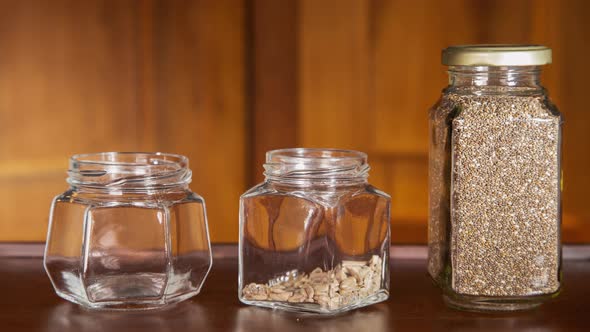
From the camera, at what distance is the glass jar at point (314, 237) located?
0.80m

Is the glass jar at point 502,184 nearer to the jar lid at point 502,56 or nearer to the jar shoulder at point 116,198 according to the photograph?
the jar lid at point 502,56

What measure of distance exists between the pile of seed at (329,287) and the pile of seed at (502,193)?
0.08m

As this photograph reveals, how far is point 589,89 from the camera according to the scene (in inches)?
54.7

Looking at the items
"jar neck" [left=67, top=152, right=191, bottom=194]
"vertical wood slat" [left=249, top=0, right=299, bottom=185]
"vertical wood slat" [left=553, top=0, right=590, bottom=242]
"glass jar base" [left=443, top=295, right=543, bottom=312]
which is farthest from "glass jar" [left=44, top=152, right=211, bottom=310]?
"vertical wood slat" [left=553, top=0, right=590, bottom=242]

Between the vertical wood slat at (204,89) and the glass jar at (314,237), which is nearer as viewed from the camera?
the glass jar at (314,237)

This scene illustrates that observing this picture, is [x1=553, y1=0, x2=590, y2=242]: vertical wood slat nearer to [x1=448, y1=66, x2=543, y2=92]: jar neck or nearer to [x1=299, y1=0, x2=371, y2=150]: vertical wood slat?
[x1=299, y1=0, x2=371, y2=150]: vertical wood slat

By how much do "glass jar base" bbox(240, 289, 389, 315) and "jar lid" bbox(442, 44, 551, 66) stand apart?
0.76 feet

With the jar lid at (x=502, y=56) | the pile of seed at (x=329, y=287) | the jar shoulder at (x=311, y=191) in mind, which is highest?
the jar lid at (x=502, y=56)

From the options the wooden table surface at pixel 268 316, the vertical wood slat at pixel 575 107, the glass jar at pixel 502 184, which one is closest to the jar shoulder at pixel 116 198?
the wooden table surface at pixel 268 316

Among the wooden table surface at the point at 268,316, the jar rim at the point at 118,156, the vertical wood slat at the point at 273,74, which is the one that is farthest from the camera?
the vertical wood slat at the point at 273,74

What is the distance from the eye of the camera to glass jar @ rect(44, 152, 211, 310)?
2.70ft

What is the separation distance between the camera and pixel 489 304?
813mm

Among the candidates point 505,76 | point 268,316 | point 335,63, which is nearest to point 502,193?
point 505,76

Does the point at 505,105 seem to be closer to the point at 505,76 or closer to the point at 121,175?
the point at 505,76
